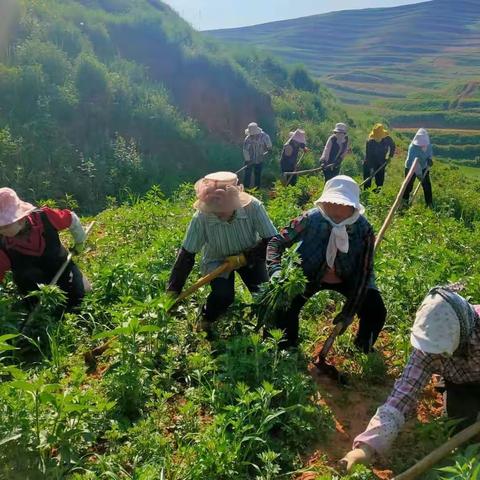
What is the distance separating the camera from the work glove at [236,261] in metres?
3.79

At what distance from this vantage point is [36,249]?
4098mm

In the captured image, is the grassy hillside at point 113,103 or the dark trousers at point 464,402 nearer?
the dark trousers at point 464,402

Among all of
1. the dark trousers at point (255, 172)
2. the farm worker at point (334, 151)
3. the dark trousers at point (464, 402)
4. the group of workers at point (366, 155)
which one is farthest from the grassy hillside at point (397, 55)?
the dark trousers at point (464, 402)

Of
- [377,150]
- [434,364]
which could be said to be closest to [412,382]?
[434,364]

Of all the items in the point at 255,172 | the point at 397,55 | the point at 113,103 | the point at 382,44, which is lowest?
the point at 255,172

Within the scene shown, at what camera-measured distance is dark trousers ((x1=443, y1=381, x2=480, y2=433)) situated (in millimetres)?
2781

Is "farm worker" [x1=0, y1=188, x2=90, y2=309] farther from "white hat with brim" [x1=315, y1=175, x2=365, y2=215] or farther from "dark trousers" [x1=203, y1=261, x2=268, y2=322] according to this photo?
"white hat with brim" [x1=315, y1=175, x2=365, y2=215]

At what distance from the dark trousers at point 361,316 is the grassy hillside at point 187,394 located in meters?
0.12

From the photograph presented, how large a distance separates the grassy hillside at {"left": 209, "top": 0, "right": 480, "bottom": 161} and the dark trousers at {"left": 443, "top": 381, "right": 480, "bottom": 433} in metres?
34.3

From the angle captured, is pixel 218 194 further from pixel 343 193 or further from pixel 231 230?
pixel 343 193

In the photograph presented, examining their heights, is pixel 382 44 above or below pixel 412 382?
above

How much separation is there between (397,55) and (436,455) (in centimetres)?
8189

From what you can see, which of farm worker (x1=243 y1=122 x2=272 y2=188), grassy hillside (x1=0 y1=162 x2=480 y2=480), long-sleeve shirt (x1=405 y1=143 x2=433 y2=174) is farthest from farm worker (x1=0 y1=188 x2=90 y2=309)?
farm worker (x1=243 y1=122 x2=272 y2=188)

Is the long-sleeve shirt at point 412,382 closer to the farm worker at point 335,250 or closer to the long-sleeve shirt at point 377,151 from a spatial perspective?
the farm worker at point 335,250
